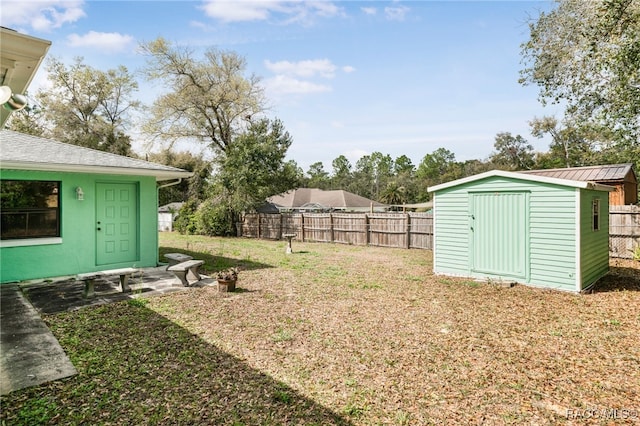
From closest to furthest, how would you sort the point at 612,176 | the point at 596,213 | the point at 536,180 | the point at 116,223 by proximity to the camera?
the point at 536,180 < the point at 596,213 < the point at 116,223 < the point at 612,176

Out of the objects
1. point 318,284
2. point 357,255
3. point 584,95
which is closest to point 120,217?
point 318,284

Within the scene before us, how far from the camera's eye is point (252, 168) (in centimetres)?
1911

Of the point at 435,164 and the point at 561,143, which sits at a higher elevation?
the point at 435,164

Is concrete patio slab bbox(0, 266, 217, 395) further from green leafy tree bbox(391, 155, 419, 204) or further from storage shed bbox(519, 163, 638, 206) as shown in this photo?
green leafy tree bbox(391, 155, 419, 204)

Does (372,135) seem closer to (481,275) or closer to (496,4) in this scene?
(496,4)

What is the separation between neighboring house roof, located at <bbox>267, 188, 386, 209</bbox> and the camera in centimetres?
3362

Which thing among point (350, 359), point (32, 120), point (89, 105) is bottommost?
point (350, 359)

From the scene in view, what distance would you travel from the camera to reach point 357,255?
39.8 feet

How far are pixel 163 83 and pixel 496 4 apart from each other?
19.6 metres

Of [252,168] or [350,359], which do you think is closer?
[350,359]

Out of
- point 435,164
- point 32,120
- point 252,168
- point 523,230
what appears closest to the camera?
point 523,230

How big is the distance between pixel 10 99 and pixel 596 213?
10.2 meters

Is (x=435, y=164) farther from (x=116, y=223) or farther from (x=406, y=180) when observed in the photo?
(x=116, y=223)

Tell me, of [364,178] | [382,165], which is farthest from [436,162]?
[364,178]
